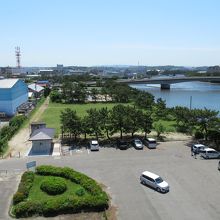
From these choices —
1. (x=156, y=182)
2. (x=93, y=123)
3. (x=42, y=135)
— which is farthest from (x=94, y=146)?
(x=156, y=182)

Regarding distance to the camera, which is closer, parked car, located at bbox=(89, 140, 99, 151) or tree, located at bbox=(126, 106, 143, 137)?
parked car, located at bbox=(89, 140, 99, 151)

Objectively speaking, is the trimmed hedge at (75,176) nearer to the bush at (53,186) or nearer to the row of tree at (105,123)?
the bush at (53,186)

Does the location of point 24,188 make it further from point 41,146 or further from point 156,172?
point 41,146

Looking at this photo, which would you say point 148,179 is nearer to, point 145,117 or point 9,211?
point 9,211

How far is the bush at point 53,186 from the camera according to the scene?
1981 centimetres

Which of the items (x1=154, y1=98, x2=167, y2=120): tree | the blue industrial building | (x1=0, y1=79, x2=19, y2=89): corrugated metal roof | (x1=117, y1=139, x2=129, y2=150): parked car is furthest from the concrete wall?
(x1=0, y1=79, x2=19, y2=89): corrugated metal roof

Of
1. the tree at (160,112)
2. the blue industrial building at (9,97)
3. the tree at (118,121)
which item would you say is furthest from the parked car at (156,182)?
the blue industrial building at (9,97)

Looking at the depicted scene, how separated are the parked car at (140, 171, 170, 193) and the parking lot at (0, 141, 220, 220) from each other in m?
0.32

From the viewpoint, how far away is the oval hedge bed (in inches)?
683

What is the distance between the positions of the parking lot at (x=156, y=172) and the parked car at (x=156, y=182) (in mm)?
324

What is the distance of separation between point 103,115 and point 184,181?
14.5 meters

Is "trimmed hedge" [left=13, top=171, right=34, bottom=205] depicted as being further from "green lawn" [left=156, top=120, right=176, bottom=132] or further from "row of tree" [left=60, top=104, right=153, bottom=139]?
"green lawn" [left=156, top=120, right=176, bottom=132]

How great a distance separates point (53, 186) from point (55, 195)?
22.3 inches

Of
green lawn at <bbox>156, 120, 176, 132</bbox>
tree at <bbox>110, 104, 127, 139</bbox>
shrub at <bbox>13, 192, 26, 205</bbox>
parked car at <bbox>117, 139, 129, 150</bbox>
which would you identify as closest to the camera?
shrub at <bbox>13, 192, 26, 205</bbox>
